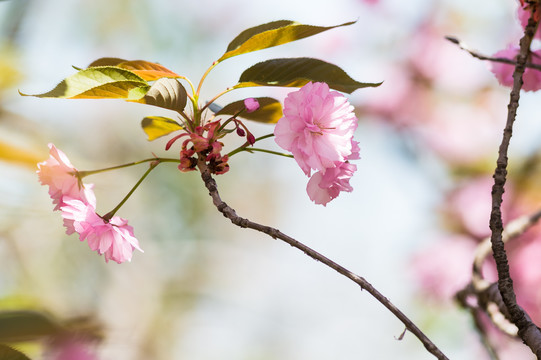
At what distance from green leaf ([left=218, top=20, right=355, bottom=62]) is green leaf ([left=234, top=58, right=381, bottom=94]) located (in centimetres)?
2

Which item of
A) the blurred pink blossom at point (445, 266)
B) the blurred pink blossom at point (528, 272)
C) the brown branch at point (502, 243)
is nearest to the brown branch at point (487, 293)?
the brown branch at point (502, 243)

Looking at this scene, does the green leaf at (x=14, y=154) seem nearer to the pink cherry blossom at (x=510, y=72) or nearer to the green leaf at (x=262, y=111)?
the green leaf at (x=262, y=111)

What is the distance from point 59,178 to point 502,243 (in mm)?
531

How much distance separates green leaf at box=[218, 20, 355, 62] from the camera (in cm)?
67

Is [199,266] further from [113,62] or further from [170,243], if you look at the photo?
[113,62]

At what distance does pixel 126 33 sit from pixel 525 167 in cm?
332

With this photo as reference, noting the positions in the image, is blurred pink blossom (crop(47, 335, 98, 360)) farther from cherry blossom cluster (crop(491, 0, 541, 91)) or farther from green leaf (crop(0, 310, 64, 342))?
cherry blossom cluster (crop(491, 0, 541, 91))

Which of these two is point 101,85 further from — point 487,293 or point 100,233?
point 487,293

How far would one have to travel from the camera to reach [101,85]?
60cm

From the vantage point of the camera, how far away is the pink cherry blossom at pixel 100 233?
2.23 ft

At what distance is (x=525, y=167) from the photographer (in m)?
1.90

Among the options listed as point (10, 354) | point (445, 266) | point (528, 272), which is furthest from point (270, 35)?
point (445, 266)

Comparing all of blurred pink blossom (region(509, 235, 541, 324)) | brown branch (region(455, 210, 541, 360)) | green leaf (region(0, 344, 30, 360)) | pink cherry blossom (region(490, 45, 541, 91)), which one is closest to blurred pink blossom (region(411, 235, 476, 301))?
blurred pink blossom (region(509, 235, 541, 324))

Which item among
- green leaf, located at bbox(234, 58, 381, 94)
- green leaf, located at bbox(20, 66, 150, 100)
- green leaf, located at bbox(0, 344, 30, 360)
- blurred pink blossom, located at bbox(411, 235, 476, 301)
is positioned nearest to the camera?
green leaf, located at bbox(0, 344, 30, 360)
